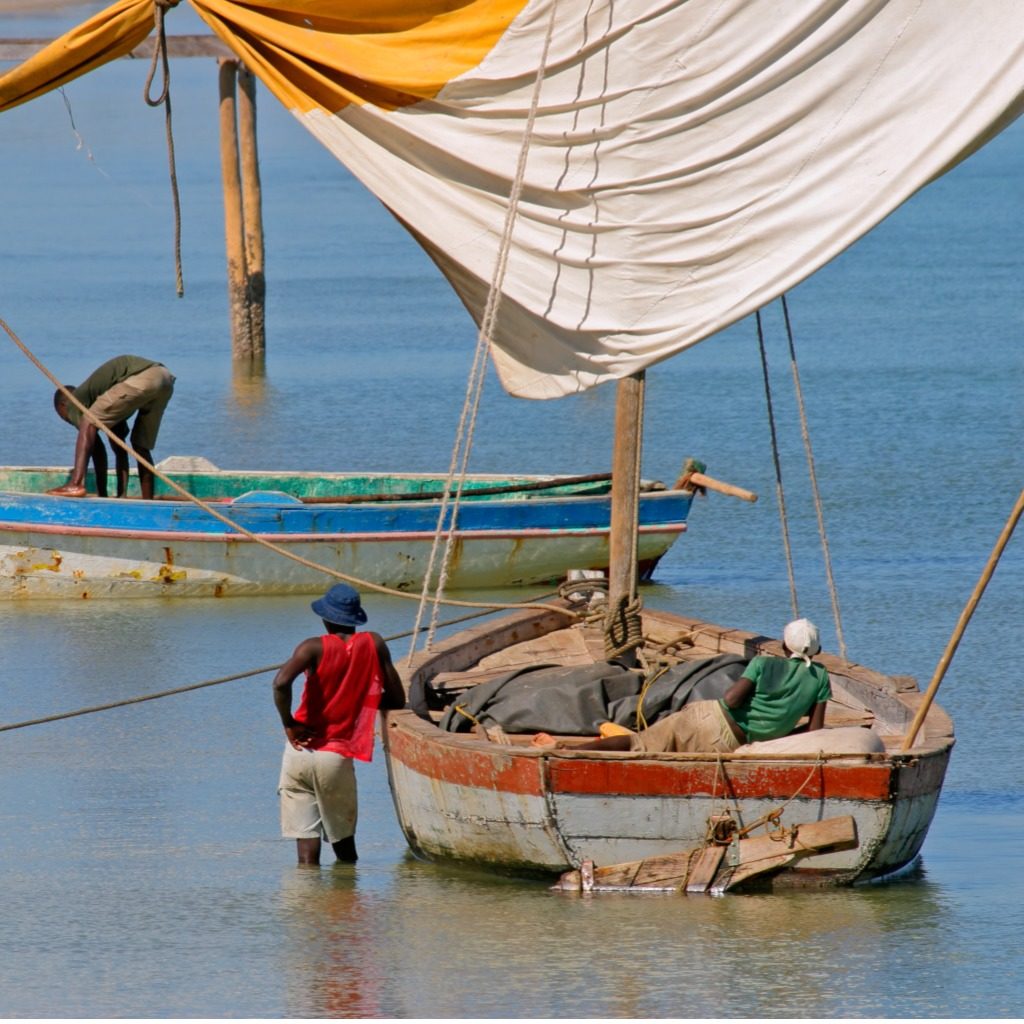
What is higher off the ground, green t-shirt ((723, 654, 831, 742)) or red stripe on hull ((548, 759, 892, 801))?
green t-shirt ((723, 654, 831, 742))

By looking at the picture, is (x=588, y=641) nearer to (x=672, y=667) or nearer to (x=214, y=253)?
(x=672, y=667)

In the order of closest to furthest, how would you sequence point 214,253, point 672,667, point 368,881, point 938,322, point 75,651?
point 368,881, point 672,667, point 75,651, point 938,322, point 214,253

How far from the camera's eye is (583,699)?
9.12 meters

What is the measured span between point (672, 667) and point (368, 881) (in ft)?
5.35

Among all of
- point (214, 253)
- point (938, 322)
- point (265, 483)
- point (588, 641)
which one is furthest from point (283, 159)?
point (588, 641)

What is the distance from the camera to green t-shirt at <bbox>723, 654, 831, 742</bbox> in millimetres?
8352

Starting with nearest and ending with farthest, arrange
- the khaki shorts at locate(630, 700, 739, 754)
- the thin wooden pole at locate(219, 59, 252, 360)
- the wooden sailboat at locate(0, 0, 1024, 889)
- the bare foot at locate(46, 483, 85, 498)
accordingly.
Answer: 1. the wooden sailboat at locate(0, 0, 1024, 889)
2. the khaki shorts at locate(630, 700, 739, 754)
3. the bare foot at locate(46, 483, 85, 498)
4. the thin wooden pole at locate(219, 59, 252, 360)

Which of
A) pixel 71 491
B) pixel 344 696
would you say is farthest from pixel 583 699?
pixel 71 491

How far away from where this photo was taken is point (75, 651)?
1323 cm

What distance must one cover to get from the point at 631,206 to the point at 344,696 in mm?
2433

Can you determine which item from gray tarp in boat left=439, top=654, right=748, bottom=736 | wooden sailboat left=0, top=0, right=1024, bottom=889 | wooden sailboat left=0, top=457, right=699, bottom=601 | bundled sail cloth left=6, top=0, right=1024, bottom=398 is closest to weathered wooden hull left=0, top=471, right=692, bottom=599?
wooden sailboat left=0, top=457, right=699, bottom=601

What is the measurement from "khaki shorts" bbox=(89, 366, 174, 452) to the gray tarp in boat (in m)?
5.88

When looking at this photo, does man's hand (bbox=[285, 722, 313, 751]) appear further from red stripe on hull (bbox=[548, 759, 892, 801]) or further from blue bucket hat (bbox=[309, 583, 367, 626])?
red stripe on hull (bbox=[548, 759, 892, 801])

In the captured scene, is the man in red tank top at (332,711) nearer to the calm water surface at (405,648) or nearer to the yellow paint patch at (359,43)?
the calm water surface at (405,648)
